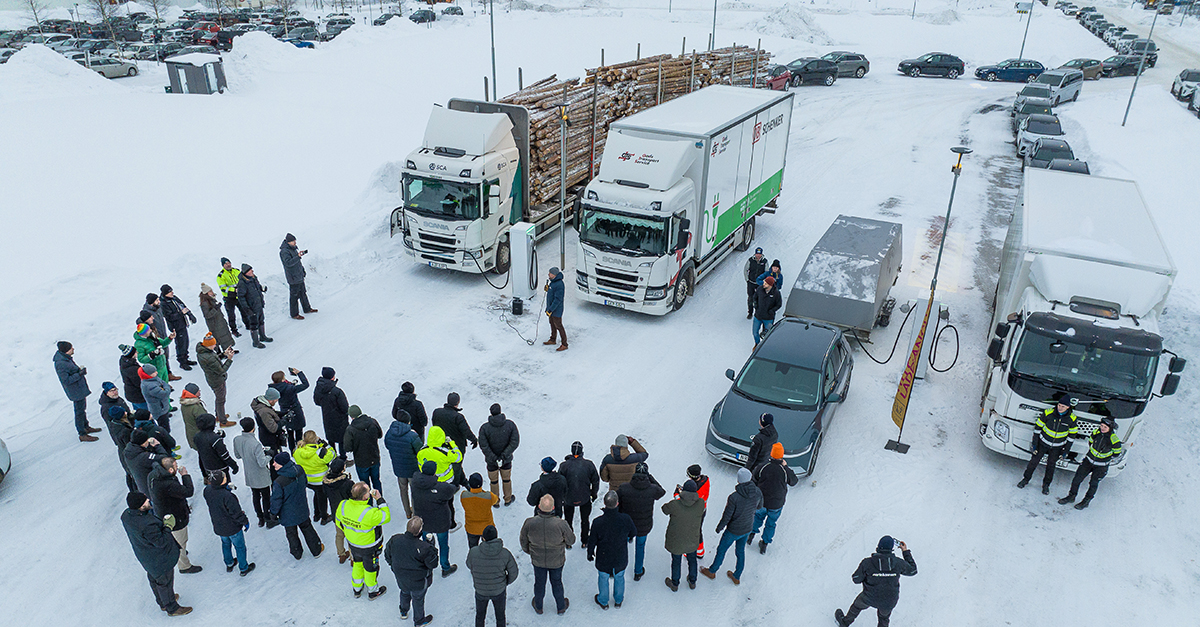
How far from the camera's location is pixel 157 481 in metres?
8.09

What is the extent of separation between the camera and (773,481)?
877 cm

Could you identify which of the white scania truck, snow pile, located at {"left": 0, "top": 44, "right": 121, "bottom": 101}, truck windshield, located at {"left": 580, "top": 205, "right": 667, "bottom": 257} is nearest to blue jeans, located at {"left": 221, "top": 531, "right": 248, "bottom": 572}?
truck windshield, located at {"left": 580, "top": 205, "right": 667, "bottom": 257}

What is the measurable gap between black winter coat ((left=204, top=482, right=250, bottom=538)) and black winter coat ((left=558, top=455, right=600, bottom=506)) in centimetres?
371

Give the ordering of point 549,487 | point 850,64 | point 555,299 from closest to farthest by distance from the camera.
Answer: point 549,487
point 555,299
point 850,64

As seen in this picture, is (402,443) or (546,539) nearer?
(546,539)

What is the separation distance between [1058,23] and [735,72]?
49255 mm

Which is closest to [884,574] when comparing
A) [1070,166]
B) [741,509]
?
[741,509]

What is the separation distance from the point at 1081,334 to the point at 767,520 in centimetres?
530

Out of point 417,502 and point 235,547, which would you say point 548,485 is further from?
point 235,547

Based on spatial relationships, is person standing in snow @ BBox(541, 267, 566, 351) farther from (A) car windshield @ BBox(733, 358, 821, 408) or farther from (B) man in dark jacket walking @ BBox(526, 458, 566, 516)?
(B) man in dark jacket walking @ BBox(526, 458, 566, 516)

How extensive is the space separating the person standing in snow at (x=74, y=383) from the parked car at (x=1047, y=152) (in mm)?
24403

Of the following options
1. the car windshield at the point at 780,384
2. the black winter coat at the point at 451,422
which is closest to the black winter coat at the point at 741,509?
the car windshield at the point at 780,384

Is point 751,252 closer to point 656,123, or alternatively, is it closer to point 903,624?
point 656,123

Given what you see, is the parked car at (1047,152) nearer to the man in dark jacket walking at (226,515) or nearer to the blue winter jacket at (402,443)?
the blue winter jacket at (402,443)
